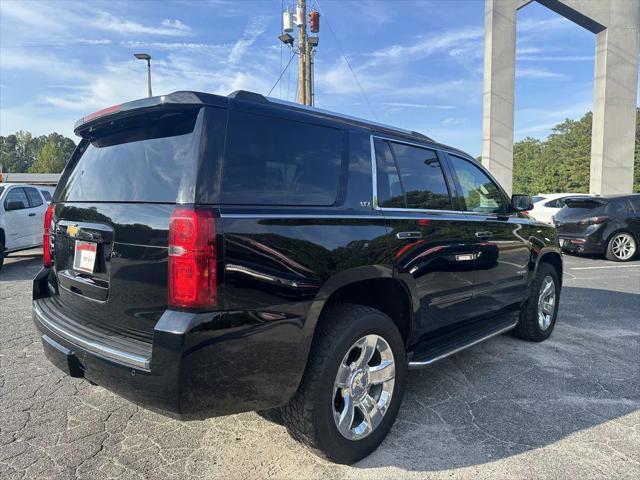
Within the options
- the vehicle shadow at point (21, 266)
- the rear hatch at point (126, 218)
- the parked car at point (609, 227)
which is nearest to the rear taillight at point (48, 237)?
the rear hatch at point (126, 218)

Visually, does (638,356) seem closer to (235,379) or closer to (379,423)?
(379,423)

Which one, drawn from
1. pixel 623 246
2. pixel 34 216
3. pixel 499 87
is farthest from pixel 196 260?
pixel 499 87

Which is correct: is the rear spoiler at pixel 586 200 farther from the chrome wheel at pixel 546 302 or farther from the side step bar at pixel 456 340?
the side step bar at pixel 456 340

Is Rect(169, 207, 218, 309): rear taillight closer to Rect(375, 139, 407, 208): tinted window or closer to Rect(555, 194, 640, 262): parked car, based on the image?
Rect(375, 139, 407, 208): tinted window

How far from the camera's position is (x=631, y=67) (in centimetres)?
2167

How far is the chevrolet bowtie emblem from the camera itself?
262 cm

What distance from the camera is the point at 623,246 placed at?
10.8 m

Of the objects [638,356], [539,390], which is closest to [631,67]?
[638,356]

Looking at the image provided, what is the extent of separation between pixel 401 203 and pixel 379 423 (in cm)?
139

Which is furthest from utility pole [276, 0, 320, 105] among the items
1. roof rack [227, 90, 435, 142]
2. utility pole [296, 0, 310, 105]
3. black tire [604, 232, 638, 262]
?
roof rack [227, 90, 435, 142]

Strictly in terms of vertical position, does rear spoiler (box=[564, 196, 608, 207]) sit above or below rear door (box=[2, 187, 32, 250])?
above

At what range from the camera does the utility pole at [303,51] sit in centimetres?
1614

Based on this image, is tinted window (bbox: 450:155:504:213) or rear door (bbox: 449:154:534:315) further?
tinted window (bbox: 450:155:504:213)

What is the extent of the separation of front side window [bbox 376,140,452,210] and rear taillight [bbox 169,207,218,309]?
128 centimetres
